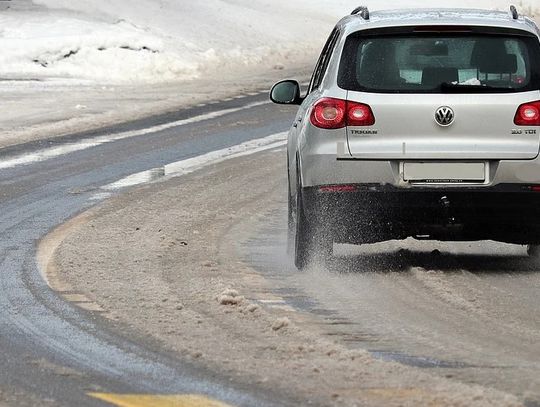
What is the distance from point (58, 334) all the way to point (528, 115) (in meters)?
3.32

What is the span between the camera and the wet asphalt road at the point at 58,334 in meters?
6.90

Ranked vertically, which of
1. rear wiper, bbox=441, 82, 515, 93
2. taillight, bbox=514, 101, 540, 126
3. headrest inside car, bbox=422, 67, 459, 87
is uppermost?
headrest inside car, bbox=422, 67, 459, 87

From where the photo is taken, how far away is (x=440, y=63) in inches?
406

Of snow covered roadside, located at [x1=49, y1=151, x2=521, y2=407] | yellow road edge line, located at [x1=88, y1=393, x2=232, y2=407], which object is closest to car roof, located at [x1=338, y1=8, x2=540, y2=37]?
snow covered roadside, located at [x1=49, y1=151, x2=521, y2=407]

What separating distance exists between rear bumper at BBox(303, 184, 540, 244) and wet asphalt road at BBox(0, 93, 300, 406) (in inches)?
70.0

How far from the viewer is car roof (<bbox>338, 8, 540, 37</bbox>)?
1039 centimetres

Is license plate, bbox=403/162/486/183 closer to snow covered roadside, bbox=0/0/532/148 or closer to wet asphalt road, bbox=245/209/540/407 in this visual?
wet asphalt road, bbox=245/209/540/407

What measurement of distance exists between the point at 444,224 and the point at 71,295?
224cm

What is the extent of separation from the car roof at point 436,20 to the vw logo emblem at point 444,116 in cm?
60

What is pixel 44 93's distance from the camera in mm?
27609

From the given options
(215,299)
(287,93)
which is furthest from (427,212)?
(287,93)

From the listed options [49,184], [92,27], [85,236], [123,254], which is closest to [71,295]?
[123,254]

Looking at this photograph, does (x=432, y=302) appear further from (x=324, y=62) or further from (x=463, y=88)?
(x=324, y=62)

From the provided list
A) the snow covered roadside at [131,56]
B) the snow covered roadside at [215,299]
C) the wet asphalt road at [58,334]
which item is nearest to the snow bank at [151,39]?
the snow covered roadside at [131,56]
